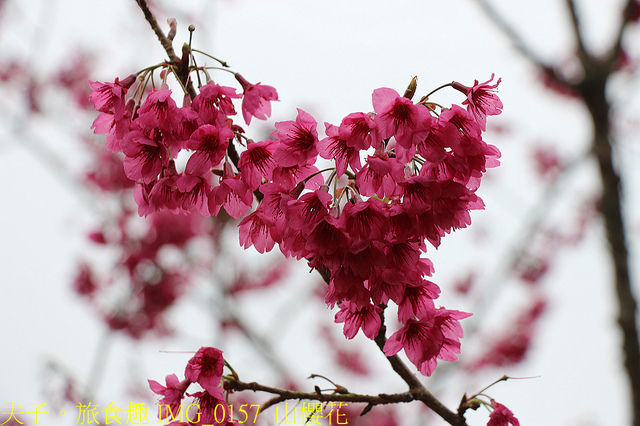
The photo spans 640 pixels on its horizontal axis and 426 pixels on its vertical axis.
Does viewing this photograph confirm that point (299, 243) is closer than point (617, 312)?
Yes

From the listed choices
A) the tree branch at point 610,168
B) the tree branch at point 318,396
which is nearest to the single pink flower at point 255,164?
the tree branch at point 318,396

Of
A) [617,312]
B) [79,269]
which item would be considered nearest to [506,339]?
[617,312]

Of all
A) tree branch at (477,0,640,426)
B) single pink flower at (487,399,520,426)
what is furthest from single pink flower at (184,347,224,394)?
tree branch at (477,0,640,426)

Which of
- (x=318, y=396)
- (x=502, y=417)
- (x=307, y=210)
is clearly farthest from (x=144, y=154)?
(x=502, y=417)

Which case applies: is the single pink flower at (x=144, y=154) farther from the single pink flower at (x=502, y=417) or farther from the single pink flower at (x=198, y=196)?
the single pink flower at (x=502, y=417)

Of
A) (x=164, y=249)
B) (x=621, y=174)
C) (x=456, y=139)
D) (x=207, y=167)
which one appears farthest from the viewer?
(x=164, y=249)

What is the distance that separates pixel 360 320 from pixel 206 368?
0.47 meters

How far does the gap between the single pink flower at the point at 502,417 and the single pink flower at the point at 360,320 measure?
0.45m

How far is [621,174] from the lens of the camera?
2992mm

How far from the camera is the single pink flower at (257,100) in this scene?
1.35 metres

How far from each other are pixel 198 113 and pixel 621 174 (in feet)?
9.02

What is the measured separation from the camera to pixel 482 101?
48.7 inches

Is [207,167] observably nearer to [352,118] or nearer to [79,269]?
[352,118]

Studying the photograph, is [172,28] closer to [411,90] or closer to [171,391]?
[411,90]
